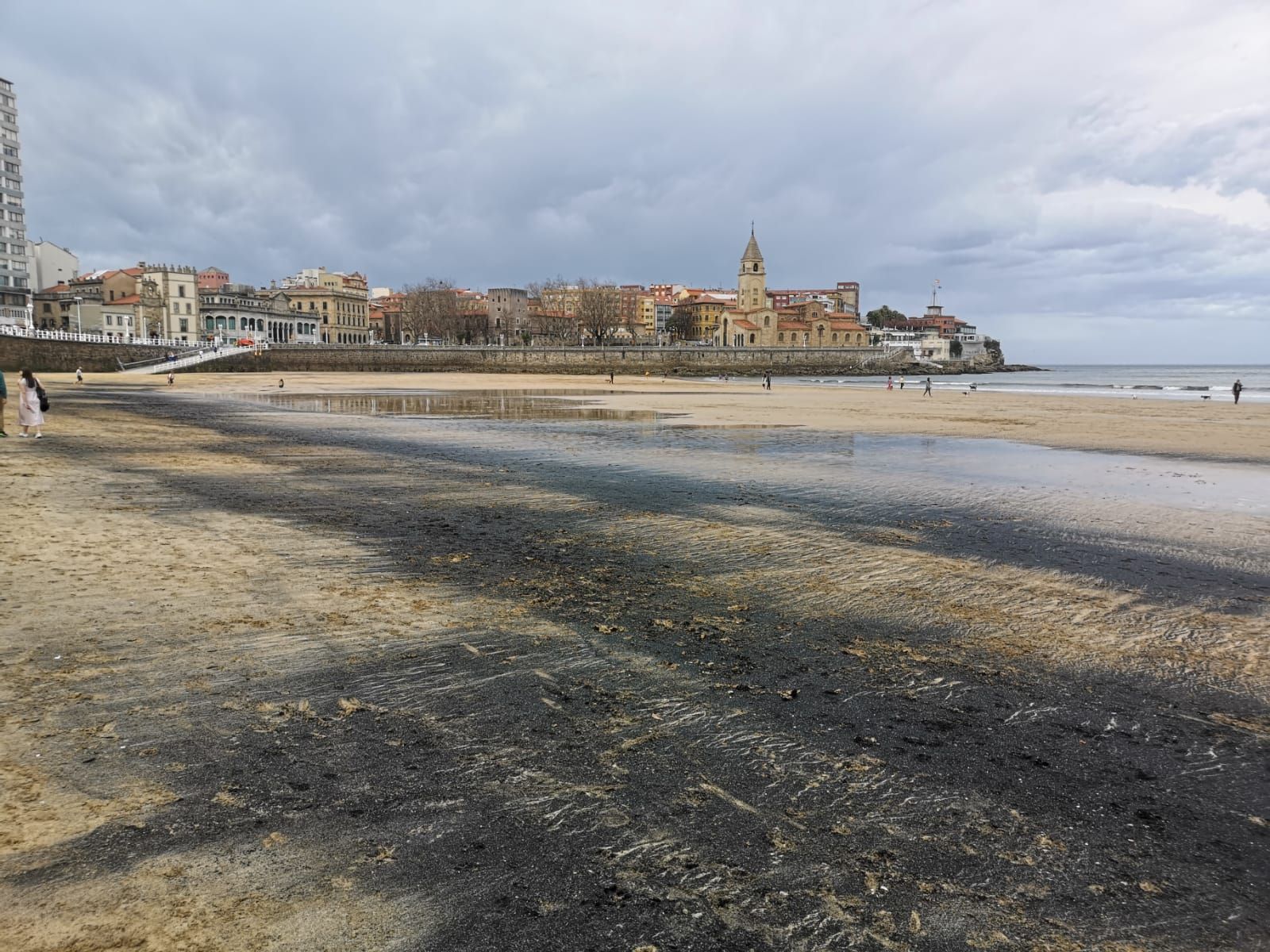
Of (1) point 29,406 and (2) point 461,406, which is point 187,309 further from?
(1) point 29,406

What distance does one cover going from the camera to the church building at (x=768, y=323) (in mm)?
145500

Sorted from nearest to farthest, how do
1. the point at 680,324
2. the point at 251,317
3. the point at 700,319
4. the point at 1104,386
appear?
the point at 1104,386 → the point at 251,317 → the point at 700,319 → the point at 680,324

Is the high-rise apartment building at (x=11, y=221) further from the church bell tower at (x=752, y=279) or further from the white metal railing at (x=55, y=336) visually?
the church bell tower at (x=752, y=279)

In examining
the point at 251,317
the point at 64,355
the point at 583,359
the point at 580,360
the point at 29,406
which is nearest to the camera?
the point at 29,406

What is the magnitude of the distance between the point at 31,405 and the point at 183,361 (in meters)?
60.0

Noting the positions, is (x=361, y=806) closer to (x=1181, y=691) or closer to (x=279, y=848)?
(x=279, y=848)

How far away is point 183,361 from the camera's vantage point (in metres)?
70.6

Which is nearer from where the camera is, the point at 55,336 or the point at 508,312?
the point at 55,336

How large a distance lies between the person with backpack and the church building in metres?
131

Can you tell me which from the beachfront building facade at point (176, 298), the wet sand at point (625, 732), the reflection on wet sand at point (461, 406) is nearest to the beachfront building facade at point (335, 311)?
the beachfront building facade at point (176, 298)

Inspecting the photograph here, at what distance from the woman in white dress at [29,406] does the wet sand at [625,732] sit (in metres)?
9.28

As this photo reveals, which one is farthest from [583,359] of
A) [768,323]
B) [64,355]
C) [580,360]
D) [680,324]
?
[680,324]

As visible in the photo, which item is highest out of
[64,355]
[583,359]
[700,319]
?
[700,319]

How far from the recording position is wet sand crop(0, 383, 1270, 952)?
2.92m
